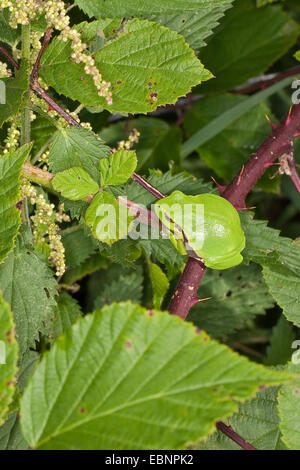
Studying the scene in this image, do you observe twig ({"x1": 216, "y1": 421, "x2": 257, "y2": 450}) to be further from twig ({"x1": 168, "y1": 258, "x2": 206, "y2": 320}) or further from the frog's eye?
the frog's eye

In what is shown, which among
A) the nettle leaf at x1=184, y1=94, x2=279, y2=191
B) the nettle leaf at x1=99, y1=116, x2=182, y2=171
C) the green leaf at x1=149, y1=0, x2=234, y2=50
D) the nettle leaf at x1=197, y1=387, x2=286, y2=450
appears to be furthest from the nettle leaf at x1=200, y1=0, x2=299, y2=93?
the nettle leaf at x1=197, y1=387, x2=286, y2=450

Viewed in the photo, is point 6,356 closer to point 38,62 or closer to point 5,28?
point 38,62

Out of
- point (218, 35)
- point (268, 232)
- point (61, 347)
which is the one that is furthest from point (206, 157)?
point (61, 347)

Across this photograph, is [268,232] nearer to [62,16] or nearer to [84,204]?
[84,204]

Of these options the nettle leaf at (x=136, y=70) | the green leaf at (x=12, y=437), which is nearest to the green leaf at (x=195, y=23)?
the nettle leaf at (x=136, y=70)

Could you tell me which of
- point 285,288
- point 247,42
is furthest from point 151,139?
point 285,288
